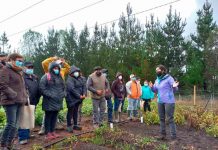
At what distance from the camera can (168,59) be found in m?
39.6

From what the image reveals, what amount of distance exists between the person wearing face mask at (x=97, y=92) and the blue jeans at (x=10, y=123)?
11.3 ft

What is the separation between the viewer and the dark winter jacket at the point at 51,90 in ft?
28.0

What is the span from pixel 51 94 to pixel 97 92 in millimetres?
2114

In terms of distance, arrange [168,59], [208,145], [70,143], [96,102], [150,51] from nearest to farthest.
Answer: [70,143]
[208,145]
[96,102]
[150,51]
[168,59]

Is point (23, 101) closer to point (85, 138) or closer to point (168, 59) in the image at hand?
point (85, 138)

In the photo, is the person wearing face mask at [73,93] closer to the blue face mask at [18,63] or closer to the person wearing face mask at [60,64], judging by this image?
the person wearing face mask at [60,64]

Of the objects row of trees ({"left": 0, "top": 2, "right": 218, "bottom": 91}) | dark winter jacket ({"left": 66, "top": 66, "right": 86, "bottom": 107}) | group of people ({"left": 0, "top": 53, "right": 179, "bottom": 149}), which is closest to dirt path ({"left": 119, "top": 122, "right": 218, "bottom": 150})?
group of people ({"left": 0, "top": 53, "right": 179, "bottom": 149})

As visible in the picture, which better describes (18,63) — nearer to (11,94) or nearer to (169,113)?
(11,94)

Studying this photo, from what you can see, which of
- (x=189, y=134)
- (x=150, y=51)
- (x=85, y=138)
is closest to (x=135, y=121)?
(x=189, y=134)

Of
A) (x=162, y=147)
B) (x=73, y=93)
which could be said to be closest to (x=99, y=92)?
(x=73, y=93)

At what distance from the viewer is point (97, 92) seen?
34.2ft

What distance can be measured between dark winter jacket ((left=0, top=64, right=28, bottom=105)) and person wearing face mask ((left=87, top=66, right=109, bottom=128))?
3403 millimetres

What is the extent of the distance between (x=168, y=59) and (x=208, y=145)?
3036cm

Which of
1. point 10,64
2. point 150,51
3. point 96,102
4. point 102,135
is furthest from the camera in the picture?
point 150,51
